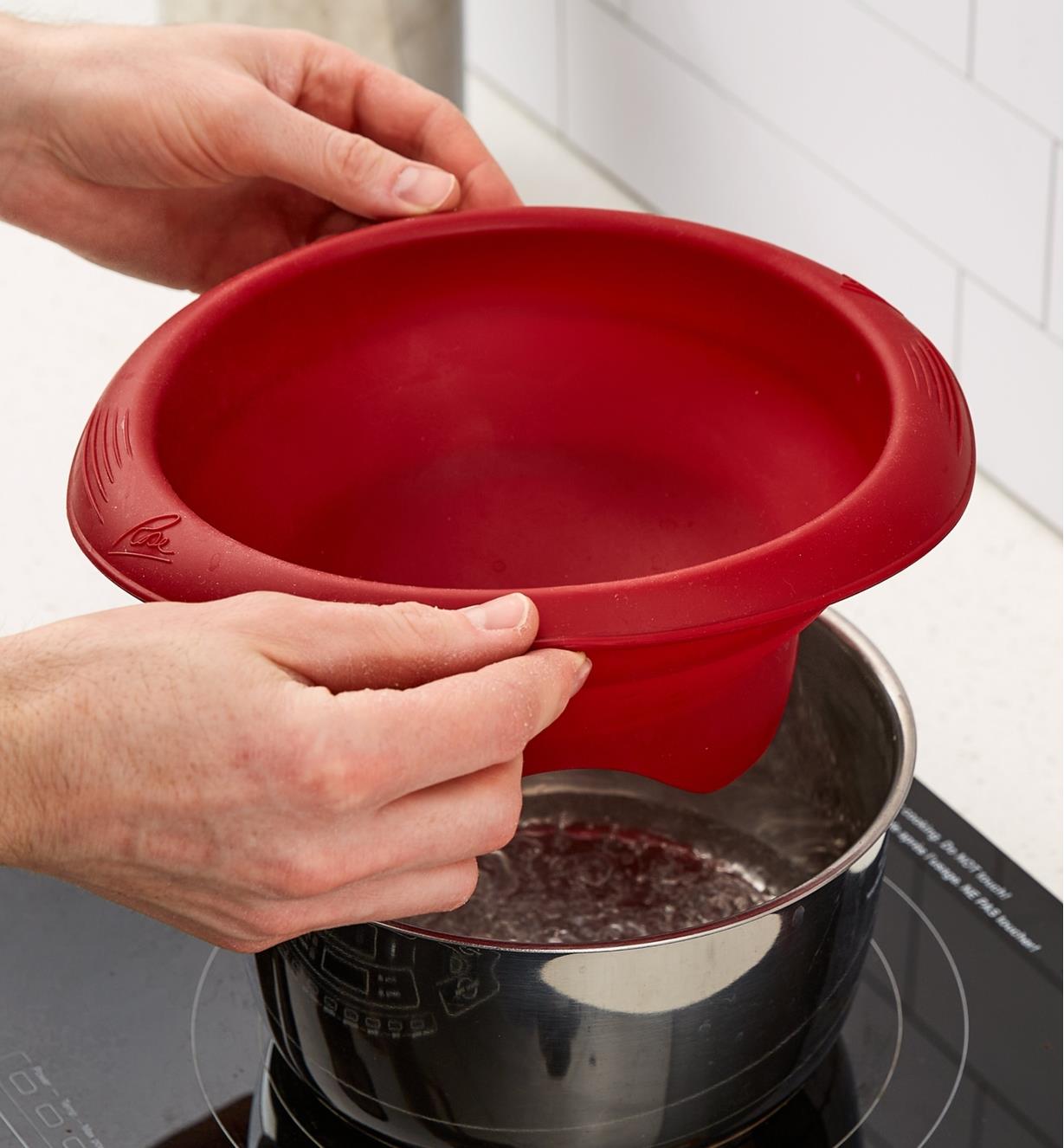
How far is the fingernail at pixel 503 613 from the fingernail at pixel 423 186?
1.10 ft

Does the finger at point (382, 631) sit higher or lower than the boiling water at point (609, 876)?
higher

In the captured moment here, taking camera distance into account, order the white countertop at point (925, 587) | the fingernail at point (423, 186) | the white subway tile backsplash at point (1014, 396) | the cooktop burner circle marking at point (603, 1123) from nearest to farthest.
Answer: the cooktop burner circle marking at point (603, 1123), the fingernail at point (423, 186), the white countertop at point (925, 587), the white subway tile backsplash at point (1014, 396)

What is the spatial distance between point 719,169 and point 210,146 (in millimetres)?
554

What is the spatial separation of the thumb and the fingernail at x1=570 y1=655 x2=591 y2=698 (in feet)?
1.11

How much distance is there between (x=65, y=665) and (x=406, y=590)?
135 millimetres

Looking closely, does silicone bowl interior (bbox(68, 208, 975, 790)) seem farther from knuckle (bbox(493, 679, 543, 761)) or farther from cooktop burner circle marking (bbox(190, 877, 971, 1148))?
cooktop burner circle marking (bbox(190, 877, 971, 1148))

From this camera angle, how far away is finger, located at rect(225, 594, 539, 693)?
0.50 metres

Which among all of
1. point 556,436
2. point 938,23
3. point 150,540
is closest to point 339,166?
point 556,436

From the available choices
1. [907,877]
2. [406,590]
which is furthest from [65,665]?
[907,877]

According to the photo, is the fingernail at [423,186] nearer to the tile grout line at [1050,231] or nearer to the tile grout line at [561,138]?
the tile grout line at [1050,231]

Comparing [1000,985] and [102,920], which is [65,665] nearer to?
[102,920]

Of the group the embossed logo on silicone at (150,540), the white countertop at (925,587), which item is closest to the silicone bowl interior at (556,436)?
the embossed logo on silicone at (150,540)

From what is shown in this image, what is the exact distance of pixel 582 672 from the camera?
0.52 metres

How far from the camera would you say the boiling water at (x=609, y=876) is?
0.78m
